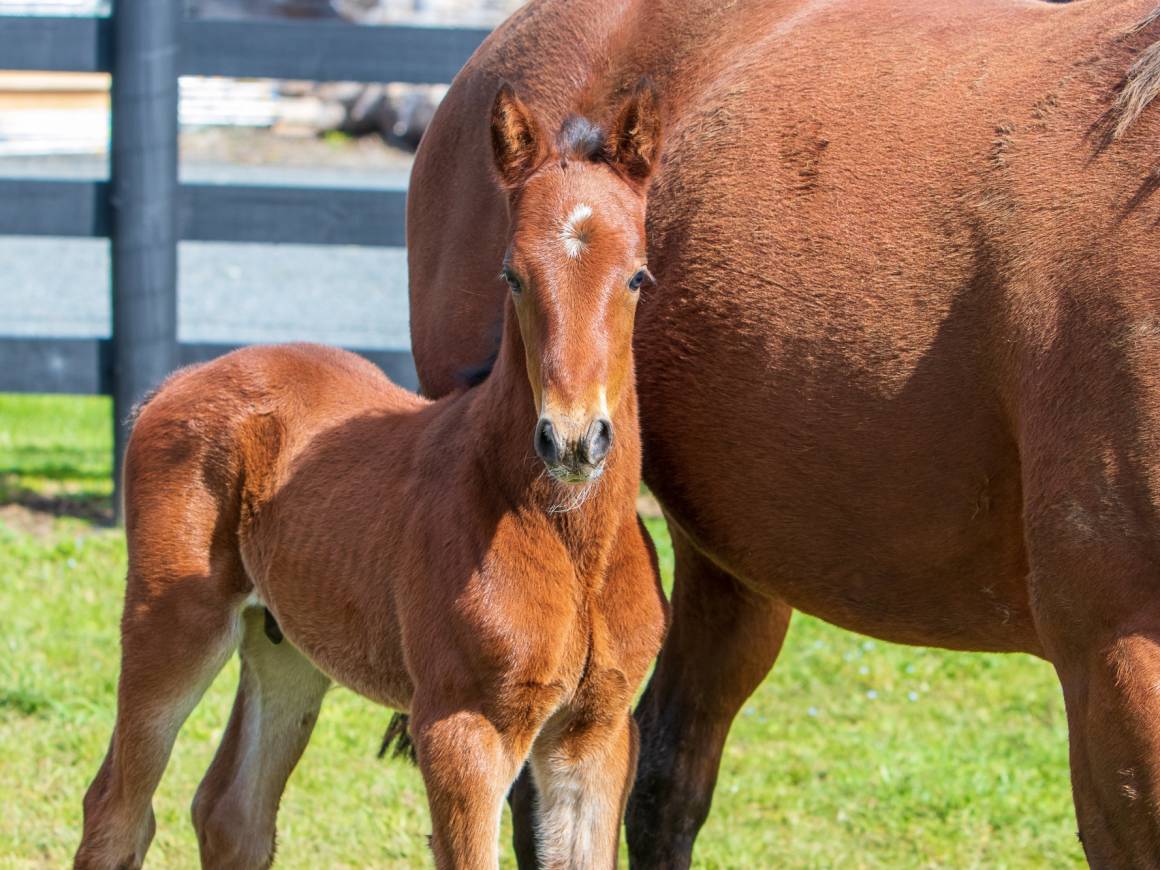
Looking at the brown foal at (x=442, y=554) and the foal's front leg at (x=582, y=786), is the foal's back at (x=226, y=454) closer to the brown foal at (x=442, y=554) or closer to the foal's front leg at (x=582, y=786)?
the brown foal at (x=442, y=554)

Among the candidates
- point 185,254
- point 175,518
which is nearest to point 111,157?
point 175,518

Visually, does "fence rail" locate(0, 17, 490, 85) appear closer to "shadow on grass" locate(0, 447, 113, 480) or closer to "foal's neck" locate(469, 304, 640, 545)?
"shadow on grass" locate(0, 447, 113, 480)

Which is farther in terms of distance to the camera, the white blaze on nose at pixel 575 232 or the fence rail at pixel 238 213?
the fence rail at pixel 238 213

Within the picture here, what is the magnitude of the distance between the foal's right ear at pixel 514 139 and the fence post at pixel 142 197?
3851 mm

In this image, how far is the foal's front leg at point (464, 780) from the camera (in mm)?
2541

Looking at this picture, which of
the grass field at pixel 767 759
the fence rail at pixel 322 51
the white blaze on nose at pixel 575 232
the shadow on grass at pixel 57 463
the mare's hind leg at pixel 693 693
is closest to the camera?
the white blaze on nose at pixel 575 232

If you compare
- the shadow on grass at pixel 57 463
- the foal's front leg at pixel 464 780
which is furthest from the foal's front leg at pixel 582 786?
the shadow on grass at pixel 57 463

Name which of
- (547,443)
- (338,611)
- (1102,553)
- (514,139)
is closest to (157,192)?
(338,611)

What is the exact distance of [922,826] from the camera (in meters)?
4.24

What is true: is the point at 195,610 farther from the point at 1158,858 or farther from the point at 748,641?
the point at 1158,858

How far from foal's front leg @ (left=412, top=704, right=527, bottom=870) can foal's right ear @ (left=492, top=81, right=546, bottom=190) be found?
0.90 metres

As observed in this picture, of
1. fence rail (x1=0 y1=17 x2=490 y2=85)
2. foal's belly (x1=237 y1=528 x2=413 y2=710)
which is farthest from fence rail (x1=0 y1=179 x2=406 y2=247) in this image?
foal's belly (x1=237 y1=528 x2=413 y2=710)

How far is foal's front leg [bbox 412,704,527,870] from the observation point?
2.54 meters

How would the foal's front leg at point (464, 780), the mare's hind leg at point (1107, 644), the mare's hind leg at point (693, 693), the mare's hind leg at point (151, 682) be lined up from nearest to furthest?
the mare's hind leg at point (1107, 644) → the foal's front leg at point (464, 780) → the mare's hind leg at point (151, 682) → the mare's hind leg at point (693, 693)
